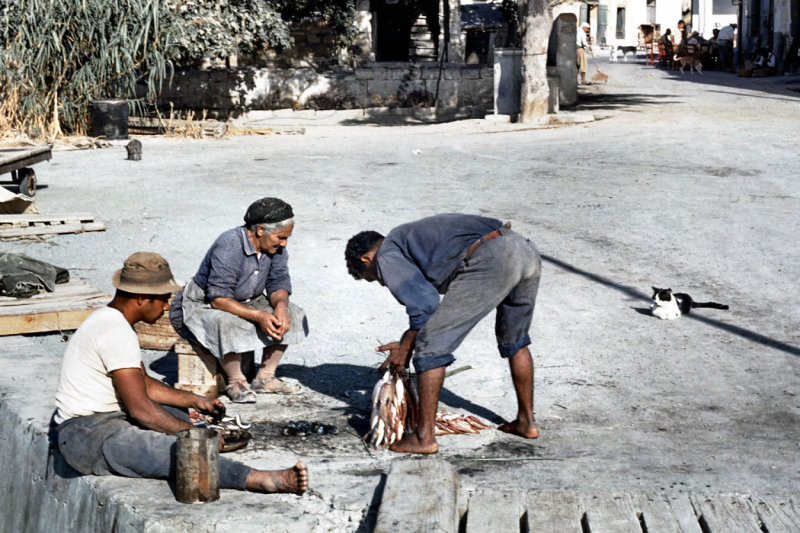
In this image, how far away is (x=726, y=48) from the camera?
1373 inches

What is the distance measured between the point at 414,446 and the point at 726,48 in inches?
1288

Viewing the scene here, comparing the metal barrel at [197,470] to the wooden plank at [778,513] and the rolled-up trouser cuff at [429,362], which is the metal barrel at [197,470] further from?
the wooden plank at [778,513]

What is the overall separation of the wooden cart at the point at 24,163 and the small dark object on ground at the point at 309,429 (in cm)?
798

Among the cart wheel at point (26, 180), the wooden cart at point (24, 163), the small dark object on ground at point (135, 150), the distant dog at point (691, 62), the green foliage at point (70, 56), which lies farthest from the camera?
the distant dog at point (691, 62)

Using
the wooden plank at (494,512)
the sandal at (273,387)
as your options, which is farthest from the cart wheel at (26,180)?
the wooden plank at (494,512)

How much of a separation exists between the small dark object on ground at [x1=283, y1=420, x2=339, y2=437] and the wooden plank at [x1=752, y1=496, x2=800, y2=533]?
7.05 ft

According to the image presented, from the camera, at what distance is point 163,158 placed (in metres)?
16.2

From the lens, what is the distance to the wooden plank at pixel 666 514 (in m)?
4.23

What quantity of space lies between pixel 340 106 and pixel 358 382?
1729 centimetres

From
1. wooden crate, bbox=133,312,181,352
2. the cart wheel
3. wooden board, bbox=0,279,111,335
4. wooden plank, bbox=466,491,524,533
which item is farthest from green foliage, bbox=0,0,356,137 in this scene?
wooden plank, bbox=466,491,524,533

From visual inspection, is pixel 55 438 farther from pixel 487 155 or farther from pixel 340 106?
pixel 340 106

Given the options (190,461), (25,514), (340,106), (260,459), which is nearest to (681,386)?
(260,459)

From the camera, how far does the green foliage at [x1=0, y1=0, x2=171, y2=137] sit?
18078mm

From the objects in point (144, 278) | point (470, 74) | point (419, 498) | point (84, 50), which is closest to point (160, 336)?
point (144, 278)
